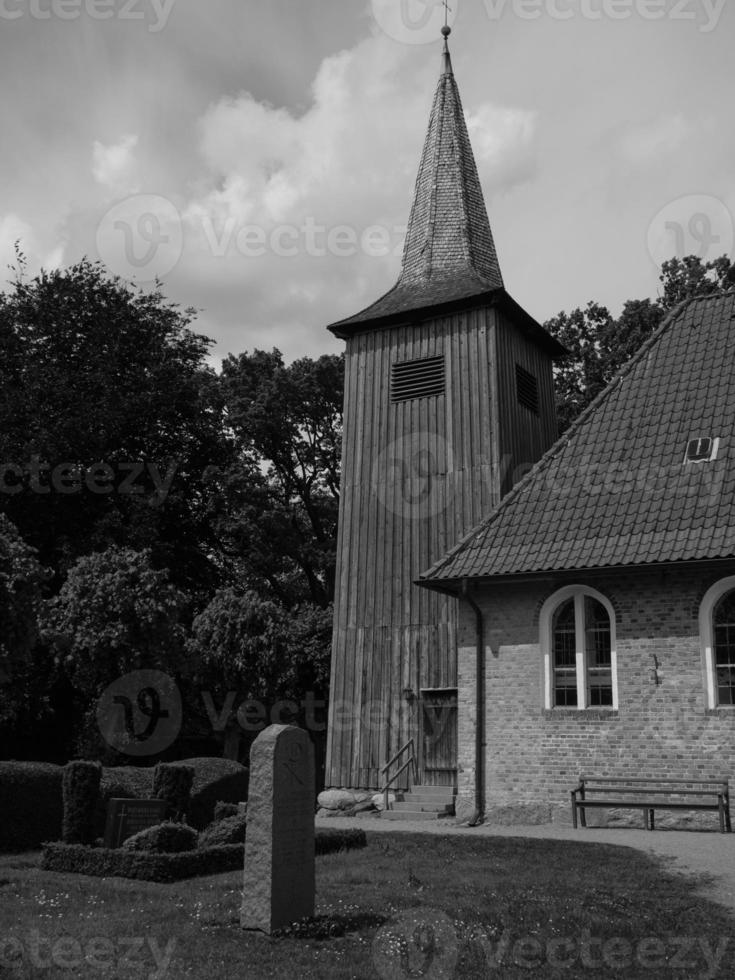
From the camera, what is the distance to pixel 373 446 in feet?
73.9

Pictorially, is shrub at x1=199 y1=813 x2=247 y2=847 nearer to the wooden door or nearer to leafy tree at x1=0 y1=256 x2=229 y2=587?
the wooden door

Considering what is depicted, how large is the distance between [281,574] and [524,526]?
21257 mm

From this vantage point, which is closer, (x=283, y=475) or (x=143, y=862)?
(x=143, y=862)

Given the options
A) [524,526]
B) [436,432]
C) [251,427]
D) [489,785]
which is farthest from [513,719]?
[251,427]

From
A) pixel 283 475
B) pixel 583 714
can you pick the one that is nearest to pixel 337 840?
pixel 583 714

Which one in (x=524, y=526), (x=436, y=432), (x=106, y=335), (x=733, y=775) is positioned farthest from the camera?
(x=106, y=335)

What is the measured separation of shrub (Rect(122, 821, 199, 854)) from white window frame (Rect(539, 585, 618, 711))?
6642 millimetres

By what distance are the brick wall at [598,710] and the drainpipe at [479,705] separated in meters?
0.08

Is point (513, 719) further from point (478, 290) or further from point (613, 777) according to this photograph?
point (478, 290)

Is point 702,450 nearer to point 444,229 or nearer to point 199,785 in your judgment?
point 444,229
